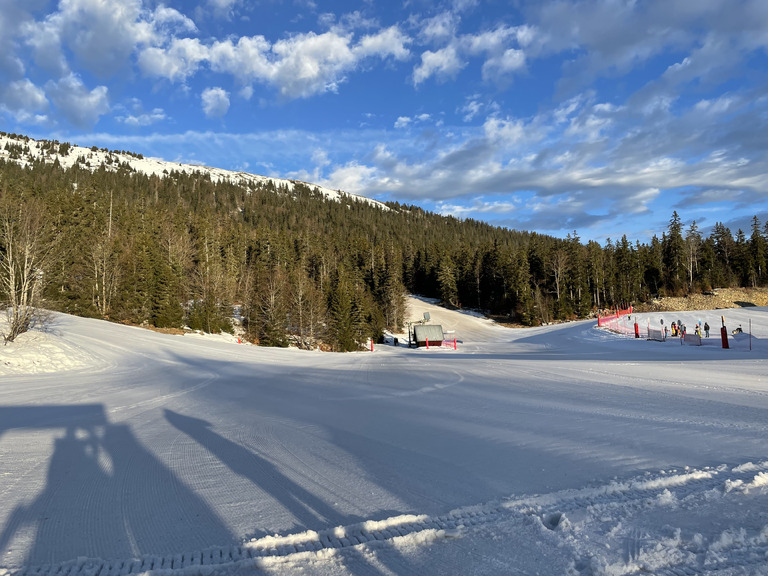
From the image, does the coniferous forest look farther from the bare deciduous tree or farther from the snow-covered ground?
the snow-covered ground

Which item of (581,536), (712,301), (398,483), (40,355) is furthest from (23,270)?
(712,301)

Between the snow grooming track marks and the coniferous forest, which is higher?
the coniferous forest

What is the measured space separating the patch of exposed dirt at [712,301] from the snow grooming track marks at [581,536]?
5903 centimetres

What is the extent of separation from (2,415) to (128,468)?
5502mm

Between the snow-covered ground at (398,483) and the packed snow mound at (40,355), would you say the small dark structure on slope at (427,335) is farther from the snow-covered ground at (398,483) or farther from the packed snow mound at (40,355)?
the snow-covered ground at (398,483)

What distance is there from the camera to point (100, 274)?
42.4 metres

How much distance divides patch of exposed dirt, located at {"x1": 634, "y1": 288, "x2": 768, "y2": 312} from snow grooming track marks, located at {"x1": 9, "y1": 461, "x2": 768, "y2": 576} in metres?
59.0

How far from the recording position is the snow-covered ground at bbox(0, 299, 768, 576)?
267 centimetres

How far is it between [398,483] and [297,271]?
41787 mm

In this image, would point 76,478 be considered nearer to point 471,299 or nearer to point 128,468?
point 128,468

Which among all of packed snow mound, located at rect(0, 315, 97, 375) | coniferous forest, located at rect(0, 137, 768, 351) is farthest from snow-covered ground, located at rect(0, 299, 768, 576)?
coniferous forest, located at rect(0, 137, 768, 351)

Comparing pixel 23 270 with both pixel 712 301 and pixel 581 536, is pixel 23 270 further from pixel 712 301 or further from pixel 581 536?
pixel 712 301

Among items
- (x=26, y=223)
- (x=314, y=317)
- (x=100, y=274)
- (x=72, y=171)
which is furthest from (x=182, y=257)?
(x=72, y=171)

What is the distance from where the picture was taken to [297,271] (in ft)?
146
